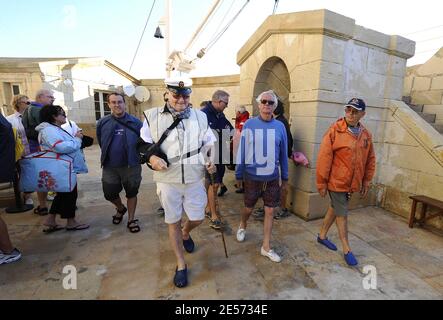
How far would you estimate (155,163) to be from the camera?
85.0 inches

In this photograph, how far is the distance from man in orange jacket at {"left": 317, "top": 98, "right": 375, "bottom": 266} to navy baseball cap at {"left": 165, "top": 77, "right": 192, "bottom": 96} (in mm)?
1718

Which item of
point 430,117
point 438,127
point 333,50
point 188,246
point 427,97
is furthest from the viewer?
point 427,97

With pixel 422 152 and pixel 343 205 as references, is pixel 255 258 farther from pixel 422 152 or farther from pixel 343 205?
pixel 422 152

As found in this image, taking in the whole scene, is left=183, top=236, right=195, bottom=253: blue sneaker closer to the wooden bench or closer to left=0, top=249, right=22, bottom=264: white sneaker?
left=0, top=249, right=22, bottom=264: white sneaker

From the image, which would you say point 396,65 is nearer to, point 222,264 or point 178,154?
point 178,154

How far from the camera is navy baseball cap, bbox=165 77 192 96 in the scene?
7.34 feet

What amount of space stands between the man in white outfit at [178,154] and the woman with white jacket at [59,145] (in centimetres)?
148

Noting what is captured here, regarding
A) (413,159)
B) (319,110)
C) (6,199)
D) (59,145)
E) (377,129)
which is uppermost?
(319,110)

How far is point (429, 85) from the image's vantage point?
18.1ft

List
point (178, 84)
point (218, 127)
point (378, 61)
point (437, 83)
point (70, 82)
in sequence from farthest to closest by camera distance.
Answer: point (70, 82)
point (437, 83)
point (378, 61)
point (218, 127)
point (178, 84)

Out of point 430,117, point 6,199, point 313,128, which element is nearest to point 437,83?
point 430,117

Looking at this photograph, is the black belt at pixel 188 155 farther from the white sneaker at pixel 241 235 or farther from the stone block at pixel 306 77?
the stone block at pixel 306 77

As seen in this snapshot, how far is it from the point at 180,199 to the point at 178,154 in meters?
0.46

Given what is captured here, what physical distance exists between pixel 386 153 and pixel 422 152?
621 millimetres
